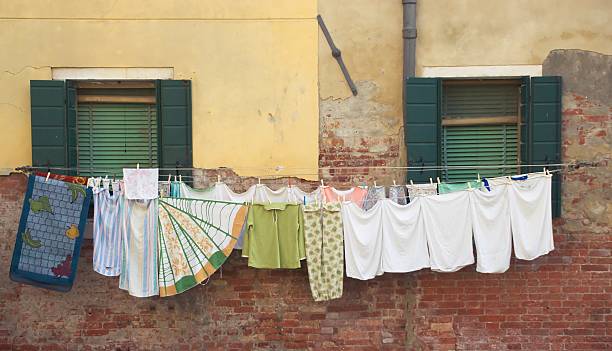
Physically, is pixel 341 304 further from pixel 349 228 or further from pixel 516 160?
pixel 516 160

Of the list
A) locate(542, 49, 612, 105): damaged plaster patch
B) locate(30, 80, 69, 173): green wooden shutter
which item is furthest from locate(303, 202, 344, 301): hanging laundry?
locate(542, 49, 612, 105): damaged plaster patch

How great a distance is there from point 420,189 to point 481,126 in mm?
1032

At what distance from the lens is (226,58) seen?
6.67m

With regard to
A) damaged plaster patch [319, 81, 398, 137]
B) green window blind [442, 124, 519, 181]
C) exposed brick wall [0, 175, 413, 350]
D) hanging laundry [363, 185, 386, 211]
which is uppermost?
damaged plaster patch [319, 81, 398, 137]

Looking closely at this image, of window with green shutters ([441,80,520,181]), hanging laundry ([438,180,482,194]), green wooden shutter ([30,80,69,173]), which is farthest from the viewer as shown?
window with green shutters ([441,80,520,181])

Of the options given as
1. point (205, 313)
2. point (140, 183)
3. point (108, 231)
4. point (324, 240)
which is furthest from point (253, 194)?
point (108, 231)

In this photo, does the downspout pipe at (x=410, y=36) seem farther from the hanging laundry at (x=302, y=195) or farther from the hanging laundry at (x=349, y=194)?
the hanging laundry at (x=302, y=195)

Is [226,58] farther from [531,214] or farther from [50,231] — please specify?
[531,214]

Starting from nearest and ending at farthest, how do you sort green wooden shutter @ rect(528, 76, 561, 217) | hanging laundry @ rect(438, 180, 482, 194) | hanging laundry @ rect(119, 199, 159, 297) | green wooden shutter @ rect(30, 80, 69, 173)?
hanging laundry @ rect(119, 199, 159, 297) → hanging laundry @ rect(438, 180, 482, 194) → green wooden shutter @ rect(30, 80, 69, 173) → green wooden shutter @ rect(528, 76, 561, 217)

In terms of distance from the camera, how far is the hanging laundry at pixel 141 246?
6242mm

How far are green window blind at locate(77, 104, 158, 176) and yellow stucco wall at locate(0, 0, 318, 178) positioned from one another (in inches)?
17.8

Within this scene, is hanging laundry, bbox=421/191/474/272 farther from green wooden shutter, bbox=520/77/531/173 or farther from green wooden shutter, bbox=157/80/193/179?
green wooden shutter, bbox=157/80/193/179

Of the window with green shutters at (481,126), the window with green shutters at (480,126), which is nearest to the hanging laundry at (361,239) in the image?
the window with green shutters at (481,126)

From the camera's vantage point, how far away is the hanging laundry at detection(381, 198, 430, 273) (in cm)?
628
